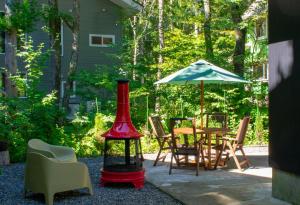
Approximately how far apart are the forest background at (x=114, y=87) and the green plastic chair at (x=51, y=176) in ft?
11.7

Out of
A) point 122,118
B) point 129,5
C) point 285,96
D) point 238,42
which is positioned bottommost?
point 122,118

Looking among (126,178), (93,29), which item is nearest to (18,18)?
(126,178)

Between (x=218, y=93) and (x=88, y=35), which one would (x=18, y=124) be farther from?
(x=88, y=35)

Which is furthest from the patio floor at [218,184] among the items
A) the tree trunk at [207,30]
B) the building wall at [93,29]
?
the building wall at [93,29]

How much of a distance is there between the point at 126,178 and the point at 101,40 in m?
Answer: 12.5

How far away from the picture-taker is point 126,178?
6730mm

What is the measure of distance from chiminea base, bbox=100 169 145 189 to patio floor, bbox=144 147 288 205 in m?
0.30

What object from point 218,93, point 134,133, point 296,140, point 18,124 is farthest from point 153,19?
point 296,140

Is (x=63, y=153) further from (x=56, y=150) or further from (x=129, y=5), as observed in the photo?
(x=129, y=5)

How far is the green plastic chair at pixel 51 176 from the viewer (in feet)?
19.3

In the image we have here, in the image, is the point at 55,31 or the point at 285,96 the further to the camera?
the point at 55,31

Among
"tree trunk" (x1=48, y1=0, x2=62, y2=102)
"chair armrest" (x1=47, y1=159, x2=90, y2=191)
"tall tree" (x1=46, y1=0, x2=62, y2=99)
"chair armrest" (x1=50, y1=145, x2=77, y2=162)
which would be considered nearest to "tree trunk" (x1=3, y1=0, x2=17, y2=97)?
"tall tree" (x1=46, y1=0, x2=62, y2=99)

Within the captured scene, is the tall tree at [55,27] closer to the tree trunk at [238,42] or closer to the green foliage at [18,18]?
the green foliage at [18,18]

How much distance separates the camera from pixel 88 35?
60.1 ft
